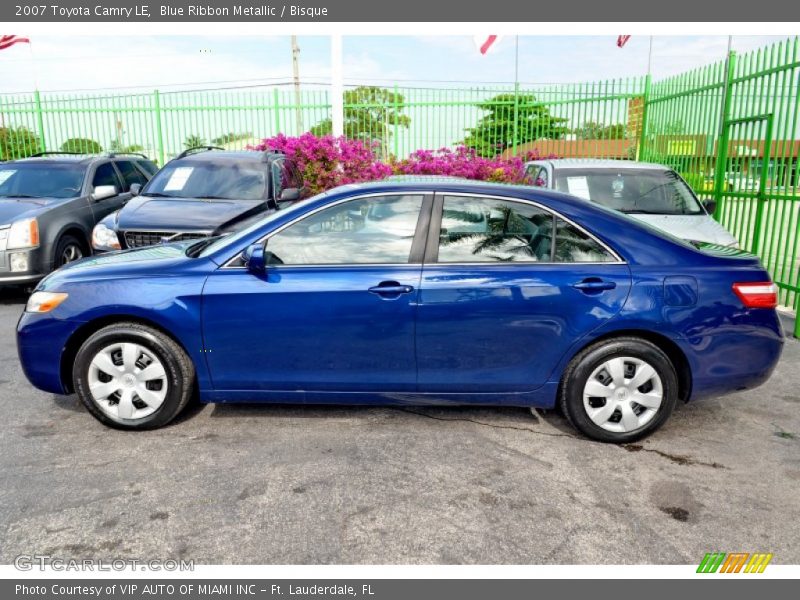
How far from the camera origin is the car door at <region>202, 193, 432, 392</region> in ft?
12.1

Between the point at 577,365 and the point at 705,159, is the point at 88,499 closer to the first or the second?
A: the point at 577,365

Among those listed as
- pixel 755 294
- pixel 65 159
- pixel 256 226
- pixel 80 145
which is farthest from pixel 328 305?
pixel 80 145

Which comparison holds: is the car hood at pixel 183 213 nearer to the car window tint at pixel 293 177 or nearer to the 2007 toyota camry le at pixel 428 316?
the car window tint at pixel 293 177

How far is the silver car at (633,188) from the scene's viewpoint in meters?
7.16

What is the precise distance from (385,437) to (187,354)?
4.38ft

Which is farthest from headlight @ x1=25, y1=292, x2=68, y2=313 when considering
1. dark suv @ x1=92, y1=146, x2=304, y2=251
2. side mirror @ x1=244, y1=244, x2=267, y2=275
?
dark suv @ x1=92, y1=146, x2=304, y2=251

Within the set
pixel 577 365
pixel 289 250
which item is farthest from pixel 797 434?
pixel 289 250

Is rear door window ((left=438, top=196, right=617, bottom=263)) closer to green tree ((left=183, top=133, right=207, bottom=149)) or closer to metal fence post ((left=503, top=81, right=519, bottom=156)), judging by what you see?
metal fence post ((left=503, top=81, right=519, bottom=156))

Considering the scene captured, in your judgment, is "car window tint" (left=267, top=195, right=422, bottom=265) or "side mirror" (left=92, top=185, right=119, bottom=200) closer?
"car window tint" (left=267, top=195, right=422, bottom=265)

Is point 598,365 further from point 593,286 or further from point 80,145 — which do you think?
point 80,145

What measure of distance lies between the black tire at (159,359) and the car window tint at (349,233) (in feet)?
2.78

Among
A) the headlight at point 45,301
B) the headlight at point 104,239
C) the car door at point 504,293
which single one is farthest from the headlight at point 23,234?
the car door at point 504,293

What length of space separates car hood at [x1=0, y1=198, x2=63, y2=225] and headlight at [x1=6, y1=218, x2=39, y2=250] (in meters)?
0.11

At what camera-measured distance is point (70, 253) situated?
26.4 feet
